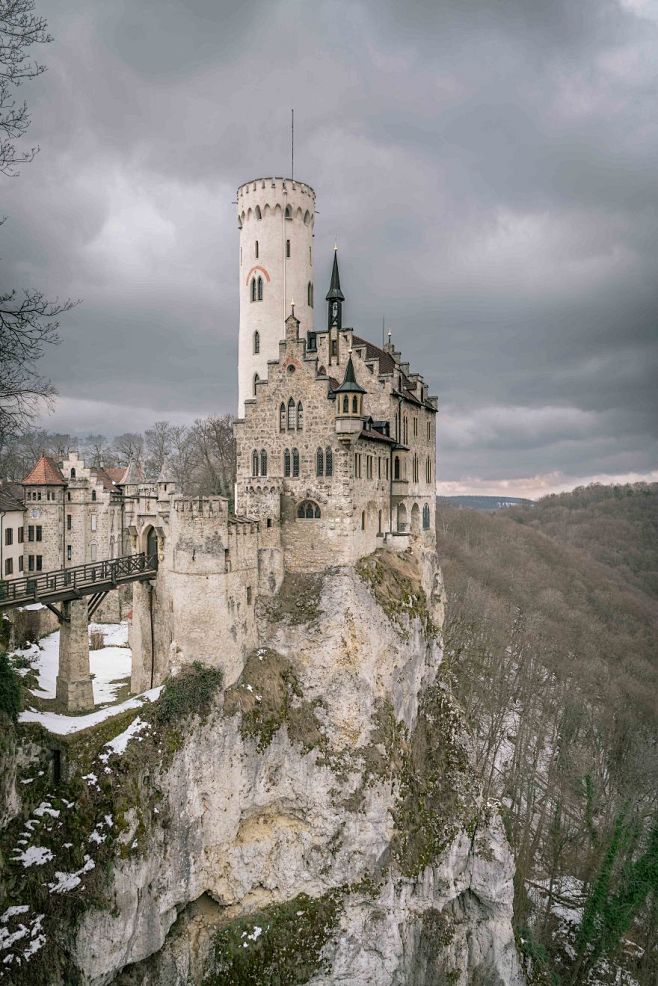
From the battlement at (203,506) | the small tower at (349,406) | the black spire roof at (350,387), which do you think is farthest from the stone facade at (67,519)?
the black spire roof at (350,387)

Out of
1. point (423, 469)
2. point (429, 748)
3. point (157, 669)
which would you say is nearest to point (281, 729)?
point (157, 669)

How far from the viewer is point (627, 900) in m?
34.6

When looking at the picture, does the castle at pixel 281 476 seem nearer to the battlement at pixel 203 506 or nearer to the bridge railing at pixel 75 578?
the battlement at pixel 203 506

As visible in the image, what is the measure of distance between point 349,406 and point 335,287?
10089 millimetres

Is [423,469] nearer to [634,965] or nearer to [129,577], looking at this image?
[129,577]

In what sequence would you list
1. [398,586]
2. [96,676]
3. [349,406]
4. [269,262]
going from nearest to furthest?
1. [349,406]
2. [96,676]
3. [398,586]
4. [269,262]

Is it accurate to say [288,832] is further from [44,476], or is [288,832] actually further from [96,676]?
[44,476]

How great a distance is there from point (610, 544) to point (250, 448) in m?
128

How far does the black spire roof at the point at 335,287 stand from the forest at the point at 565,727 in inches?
989

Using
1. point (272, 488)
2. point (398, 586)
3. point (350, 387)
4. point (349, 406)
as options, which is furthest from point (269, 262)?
point (398, 586)

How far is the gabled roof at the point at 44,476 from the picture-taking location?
44750mm

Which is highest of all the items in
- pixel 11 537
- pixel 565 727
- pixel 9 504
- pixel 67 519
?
pixel 9 504

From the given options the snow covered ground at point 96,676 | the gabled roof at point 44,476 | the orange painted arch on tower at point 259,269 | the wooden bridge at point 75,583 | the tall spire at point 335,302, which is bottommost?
the snow covered ground at point 96,676

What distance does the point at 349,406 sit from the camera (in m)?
30.9
